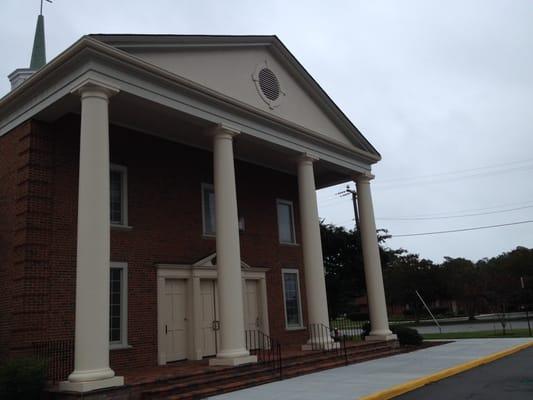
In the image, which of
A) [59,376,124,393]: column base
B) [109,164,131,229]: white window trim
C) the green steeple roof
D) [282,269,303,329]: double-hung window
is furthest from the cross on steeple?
[59,376,124,393]: column base

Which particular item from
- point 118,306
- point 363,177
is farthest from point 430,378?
point 363,177

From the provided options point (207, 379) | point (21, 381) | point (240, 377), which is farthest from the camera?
point (240, 377)

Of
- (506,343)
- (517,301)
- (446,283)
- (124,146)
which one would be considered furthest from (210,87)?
(517,301)

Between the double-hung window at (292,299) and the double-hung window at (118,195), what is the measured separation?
24.9 feet

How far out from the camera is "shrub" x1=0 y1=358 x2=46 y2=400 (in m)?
9.50

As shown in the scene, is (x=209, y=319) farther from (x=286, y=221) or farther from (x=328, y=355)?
(x=286, y=221)

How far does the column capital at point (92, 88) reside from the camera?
439 inches

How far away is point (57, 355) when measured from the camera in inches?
465

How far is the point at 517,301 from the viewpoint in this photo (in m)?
50.8

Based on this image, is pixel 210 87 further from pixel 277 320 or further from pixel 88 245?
pixel 277 320

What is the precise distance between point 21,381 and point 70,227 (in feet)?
14.8

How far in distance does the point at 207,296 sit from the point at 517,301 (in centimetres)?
4384

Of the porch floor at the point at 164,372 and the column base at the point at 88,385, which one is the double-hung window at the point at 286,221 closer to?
the porch floor at the point at 164,372

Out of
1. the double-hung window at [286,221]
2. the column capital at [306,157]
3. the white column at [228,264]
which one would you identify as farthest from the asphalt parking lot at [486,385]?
the double-hung window at [286,221]
